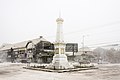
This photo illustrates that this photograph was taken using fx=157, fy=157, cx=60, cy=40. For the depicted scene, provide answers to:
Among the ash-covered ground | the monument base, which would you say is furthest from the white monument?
the ash-covered ground

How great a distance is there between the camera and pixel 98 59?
69.4 m

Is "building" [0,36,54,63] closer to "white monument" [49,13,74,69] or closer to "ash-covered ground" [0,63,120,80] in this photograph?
"white monument" [49,13,74,69]

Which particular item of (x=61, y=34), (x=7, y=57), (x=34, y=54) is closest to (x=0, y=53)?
(x=7, y=57)

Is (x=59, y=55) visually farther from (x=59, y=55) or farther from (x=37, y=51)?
(x=37, y=51)

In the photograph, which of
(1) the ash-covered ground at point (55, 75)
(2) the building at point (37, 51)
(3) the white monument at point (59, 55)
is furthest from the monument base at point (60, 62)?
(2) the building at point (37, 51)

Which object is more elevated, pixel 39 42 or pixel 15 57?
pixel 39 42

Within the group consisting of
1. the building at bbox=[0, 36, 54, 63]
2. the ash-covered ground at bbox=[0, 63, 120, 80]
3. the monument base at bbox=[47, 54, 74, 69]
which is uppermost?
the building at bbox=[0, 36, 54, 63]

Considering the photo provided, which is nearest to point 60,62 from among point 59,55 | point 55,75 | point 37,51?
point 59,55

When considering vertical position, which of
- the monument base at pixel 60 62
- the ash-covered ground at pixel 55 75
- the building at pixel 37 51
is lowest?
the ash-covered ground at pixel 55 75

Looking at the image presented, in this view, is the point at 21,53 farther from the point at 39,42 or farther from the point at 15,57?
the point at 39,42

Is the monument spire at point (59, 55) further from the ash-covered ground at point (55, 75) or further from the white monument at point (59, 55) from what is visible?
the ash-covered ground at point (55, 75)

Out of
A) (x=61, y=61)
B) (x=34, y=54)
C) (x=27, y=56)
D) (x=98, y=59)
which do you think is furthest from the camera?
(x=98, y=59)

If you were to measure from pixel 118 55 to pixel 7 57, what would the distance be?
162 feet

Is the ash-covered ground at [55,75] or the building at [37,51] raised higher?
the building at [37,51]
